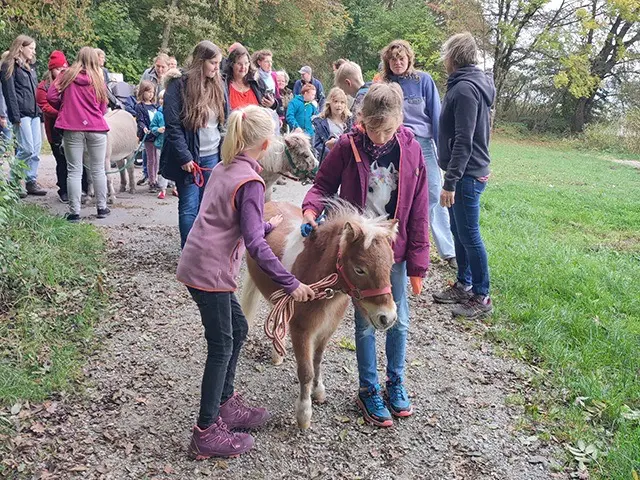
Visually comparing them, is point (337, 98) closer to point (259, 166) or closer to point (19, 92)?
point (259, 166)

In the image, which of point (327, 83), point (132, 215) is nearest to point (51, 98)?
point (132, 215)

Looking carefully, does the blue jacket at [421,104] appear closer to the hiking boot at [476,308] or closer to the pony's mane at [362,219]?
the hiking boot at [476,308]

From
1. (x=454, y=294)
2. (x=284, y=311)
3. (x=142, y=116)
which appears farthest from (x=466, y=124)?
(x=142, y=116)

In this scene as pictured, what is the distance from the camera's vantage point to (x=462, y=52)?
15.9 feet

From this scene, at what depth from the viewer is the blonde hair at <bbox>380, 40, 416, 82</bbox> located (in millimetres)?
5215

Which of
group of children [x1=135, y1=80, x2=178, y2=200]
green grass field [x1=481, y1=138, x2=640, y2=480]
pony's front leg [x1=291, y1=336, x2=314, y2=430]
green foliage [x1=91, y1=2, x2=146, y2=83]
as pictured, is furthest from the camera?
green foliage [x1=91, y1=2, x2=146, y2=83]

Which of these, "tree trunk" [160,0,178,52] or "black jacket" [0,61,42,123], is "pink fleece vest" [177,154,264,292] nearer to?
"black jacket" [0,61,42,123]

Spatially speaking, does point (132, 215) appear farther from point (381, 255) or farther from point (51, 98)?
point (381, 255)

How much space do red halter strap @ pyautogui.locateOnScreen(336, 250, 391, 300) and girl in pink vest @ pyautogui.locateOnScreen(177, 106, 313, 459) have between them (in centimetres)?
24

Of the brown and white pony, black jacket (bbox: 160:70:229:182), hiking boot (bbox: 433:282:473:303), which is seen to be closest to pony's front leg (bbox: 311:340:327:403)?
the brown and white pony

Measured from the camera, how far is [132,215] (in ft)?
26.3

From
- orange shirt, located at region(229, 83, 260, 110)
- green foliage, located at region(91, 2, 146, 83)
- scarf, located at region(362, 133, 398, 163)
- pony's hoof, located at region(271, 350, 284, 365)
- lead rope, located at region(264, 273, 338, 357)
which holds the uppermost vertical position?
green foliage, located at region(91, 2, 146, 83)

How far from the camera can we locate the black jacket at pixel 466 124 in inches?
186

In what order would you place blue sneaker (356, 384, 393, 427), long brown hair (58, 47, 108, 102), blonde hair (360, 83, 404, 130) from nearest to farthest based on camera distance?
blonde hair (360, 83, 404, 130), blue sneaker (356, 384, 393, 427), long brown hair (58, 47, 108, 102)
